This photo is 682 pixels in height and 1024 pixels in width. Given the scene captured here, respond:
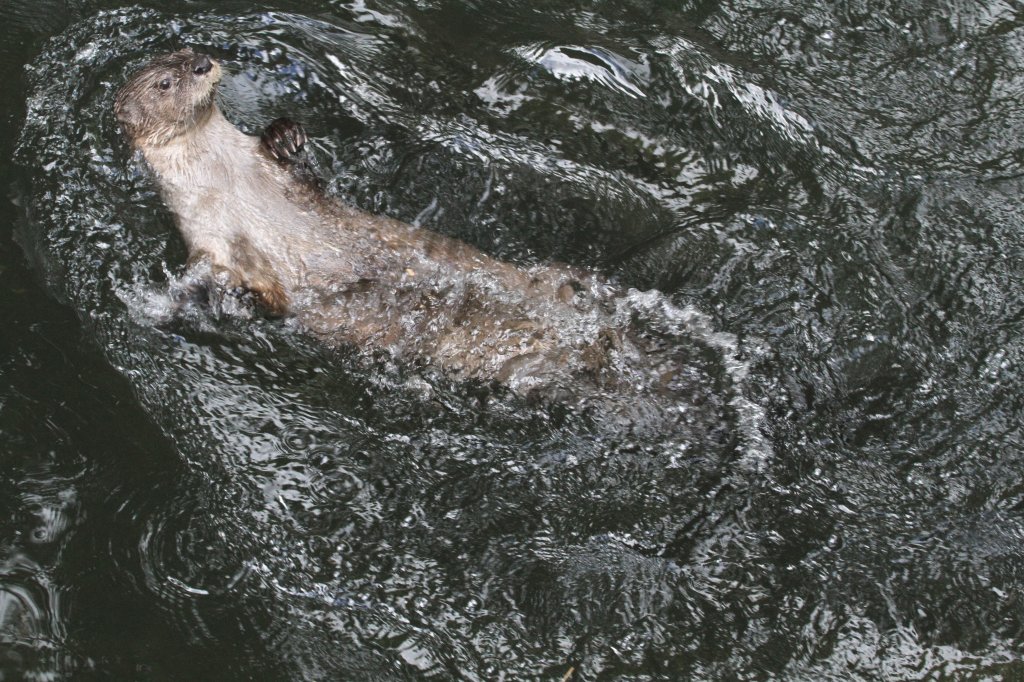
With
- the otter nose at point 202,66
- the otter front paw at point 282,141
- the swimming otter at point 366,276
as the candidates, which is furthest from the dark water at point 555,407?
the otter nose at point 202,66

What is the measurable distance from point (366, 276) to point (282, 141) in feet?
2.45

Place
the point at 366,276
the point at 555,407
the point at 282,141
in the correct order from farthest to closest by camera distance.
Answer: the point at 282,141
the point at 366,276
the point at 555,407

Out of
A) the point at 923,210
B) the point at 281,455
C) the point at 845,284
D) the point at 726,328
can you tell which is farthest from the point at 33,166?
the point at 923,210

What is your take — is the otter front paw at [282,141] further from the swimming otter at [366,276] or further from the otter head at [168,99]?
the otter head at [168,99]

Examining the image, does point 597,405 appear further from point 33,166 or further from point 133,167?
point 33,166

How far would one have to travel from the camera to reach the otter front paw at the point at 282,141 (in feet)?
11.8

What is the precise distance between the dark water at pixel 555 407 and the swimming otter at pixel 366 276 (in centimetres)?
16

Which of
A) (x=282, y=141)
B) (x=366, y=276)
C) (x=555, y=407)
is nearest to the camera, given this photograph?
(x=555, y=407)

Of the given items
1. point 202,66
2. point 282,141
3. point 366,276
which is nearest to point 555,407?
point 366,276

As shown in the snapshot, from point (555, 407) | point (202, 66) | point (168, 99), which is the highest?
point (202, 66)

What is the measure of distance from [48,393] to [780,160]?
3150mm

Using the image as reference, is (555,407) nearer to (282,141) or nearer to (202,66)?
(282,141)

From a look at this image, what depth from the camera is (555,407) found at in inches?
125

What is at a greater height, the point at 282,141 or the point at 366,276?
the point at 282,141
